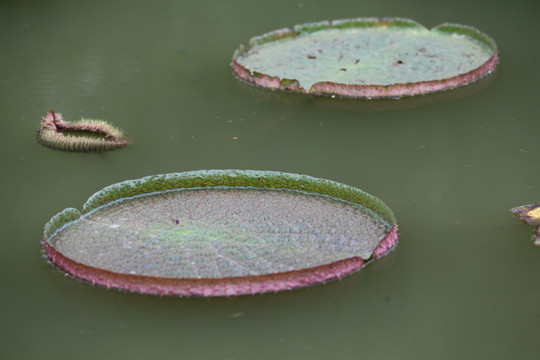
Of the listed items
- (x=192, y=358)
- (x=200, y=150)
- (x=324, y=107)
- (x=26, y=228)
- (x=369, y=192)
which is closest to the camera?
(x=192, y=358)

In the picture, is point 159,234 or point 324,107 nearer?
point 159,234

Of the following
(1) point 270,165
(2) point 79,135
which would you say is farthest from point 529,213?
(2) point 79,135

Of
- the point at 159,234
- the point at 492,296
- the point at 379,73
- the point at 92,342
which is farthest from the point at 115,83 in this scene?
the point at 492,296

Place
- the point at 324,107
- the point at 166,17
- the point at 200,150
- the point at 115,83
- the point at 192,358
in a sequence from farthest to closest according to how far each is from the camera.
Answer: the point at 166,17, the point at 115,83, the point at 324,107, the point at 200,150, the point at 192,358

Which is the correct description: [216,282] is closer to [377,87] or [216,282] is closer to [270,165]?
[270,165]

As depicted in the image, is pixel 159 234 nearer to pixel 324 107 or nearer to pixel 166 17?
pixel 324 107

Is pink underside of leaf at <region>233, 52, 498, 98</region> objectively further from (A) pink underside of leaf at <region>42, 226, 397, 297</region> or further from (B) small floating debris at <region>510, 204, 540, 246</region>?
(A) pink underside of leaf at <region>42, 226, 397, 297</region>

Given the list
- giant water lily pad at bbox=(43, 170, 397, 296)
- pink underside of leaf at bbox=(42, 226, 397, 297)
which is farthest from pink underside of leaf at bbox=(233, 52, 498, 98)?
pink underside of leaf at bbox=(42, 226, 397, 297)
